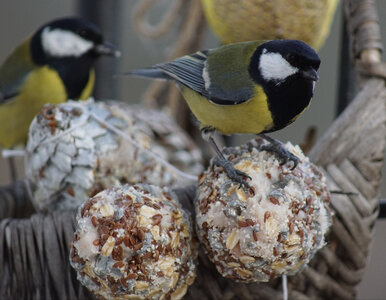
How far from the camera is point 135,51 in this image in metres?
2.29

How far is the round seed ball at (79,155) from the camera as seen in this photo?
2.35 feet

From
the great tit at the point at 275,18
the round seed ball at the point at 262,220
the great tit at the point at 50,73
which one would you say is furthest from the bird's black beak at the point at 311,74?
the great tit at the point at 50,73

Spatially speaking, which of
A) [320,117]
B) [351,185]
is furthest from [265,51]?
[320,117]

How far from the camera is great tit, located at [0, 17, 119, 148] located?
1.03 metres

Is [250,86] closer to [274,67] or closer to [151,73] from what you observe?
[274,67]

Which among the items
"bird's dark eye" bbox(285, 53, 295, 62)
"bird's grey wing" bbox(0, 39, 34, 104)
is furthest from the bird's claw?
"bird's grey wing" bbox(0, 39, 34, 104)

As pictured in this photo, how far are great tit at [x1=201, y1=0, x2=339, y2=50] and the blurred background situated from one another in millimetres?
91

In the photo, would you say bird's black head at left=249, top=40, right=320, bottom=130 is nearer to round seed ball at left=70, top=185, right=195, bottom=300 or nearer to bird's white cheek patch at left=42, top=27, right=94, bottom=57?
round seed ball at left=70, top=185, right=195, bottom=300

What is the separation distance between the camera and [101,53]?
105 centimetres

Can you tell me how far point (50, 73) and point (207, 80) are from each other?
436 millimetres

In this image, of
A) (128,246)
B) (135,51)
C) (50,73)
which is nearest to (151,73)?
(50,73)

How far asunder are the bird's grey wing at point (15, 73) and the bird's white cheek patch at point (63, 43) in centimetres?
6

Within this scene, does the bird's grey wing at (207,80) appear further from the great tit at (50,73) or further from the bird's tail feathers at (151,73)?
the great tit at (50,73)

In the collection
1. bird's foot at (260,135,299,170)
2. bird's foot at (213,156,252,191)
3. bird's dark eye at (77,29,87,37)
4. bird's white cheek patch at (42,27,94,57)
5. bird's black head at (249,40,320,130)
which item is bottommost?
bird's white cheek patch at (42,27,94,57)
